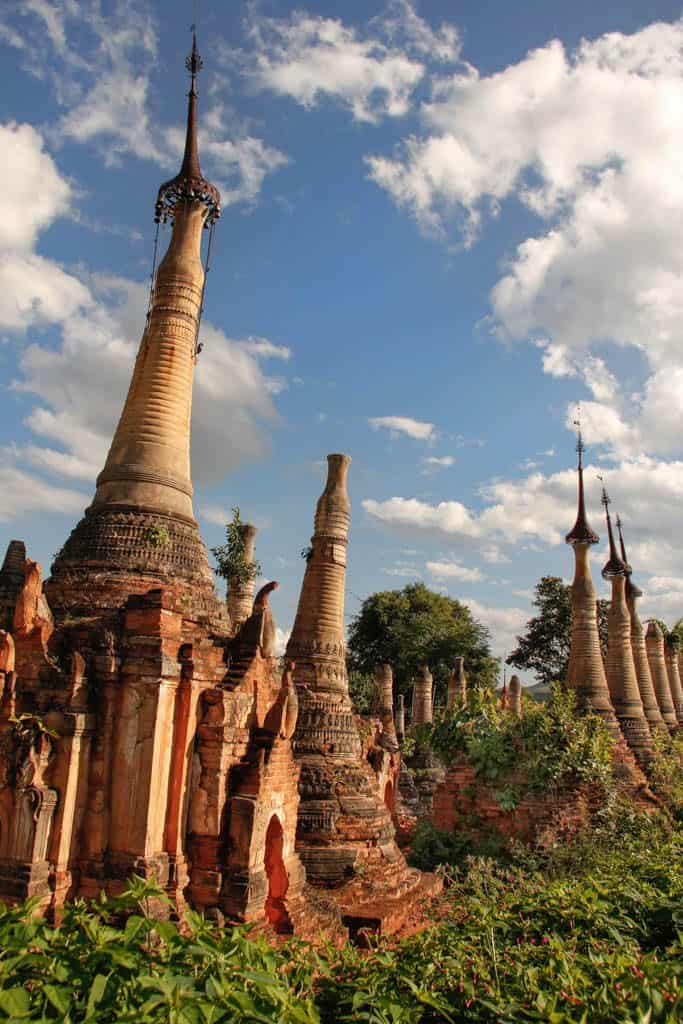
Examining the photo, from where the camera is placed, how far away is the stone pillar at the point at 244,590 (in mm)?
18844

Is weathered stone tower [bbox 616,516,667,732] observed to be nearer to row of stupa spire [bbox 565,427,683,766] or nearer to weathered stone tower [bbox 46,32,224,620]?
row of stupa spire [bbox 565,427,683,766]

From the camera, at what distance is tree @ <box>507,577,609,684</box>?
179ft

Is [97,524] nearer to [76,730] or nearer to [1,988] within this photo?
[76,730]

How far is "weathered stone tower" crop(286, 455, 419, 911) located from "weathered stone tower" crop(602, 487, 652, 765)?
12.3 metres

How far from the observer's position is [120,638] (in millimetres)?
9984

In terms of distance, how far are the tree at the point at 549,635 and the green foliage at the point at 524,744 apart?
35.8m

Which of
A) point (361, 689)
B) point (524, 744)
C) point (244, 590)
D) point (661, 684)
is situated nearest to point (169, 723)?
point (244, 590)

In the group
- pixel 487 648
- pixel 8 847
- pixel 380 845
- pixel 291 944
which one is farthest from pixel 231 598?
pixel 487 648

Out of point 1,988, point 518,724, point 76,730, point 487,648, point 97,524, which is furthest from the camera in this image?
point 487,648

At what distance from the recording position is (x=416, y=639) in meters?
50.8

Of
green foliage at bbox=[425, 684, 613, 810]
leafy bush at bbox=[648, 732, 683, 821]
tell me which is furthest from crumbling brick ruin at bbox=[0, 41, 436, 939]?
leafy bush at bbox=[648, 732, 683, 821]

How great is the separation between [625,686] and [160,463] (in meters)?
19.4

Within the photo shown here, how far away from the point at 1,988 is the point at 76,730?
18.4ft

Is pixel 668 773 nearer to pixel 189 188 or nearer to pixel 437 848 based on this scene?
pixel 437 848
